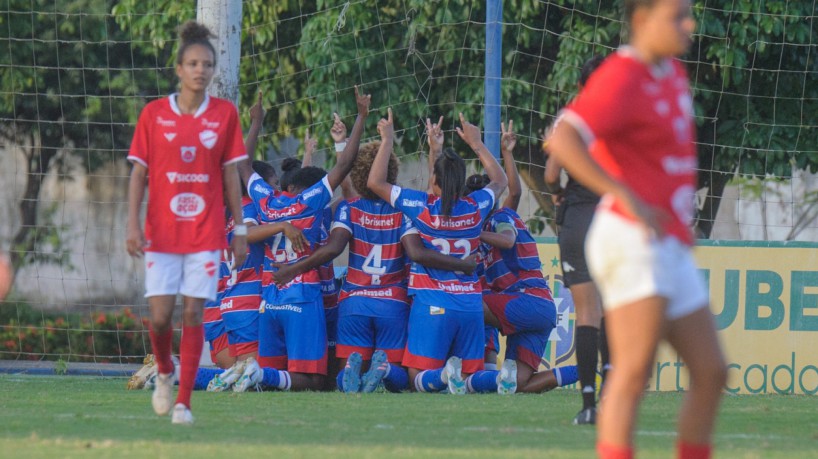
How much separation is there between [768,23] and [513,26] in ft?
9.16

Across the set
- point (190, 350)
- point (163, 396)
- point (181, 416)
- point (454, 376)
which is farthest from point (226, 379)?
point (181, 416)

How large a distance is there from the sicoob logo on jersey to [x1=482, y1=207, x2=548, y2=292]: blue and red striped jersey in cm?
160

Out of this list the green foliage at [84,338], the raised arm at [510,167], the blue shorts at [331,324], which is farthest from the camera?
the green foliage at [84,338]

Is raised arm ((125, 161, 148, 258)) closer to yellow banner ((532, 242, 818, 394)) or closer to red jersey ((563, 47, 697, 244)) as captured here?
red jersey ((563, 47, 697, 244))

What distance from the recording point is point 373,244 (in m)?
9.73

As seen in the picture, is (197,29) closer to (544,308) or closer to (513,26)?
(544,308)

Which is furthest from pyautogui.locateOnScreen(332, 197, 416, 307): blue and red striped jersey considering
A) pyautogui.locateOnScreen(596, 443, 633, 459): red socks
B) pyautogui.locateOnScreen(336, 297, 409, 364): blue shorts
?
pyautogui.locateOnScreen(596, 443, 633, 459): red socks

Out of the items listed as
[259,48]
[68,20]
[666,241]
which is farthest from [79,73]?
[666,241]

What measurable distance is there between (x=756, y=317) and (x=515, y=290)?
2825mm

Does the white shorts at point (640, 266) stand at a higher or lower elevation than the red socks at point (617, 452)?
higher

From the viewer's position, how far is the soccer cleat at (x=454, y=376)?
9305mm

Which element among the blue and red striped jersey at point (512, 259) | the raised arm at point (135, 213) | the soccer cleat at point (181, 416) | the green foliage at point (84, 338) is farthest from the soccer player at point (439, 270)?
the green foliage at point (84, 338)

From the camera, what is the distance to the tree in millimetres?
15992

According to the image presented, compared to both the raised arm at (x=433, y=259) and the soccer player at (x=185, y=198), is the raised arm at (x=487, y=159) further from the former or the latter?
the soccer player at (x=185, y=198)
